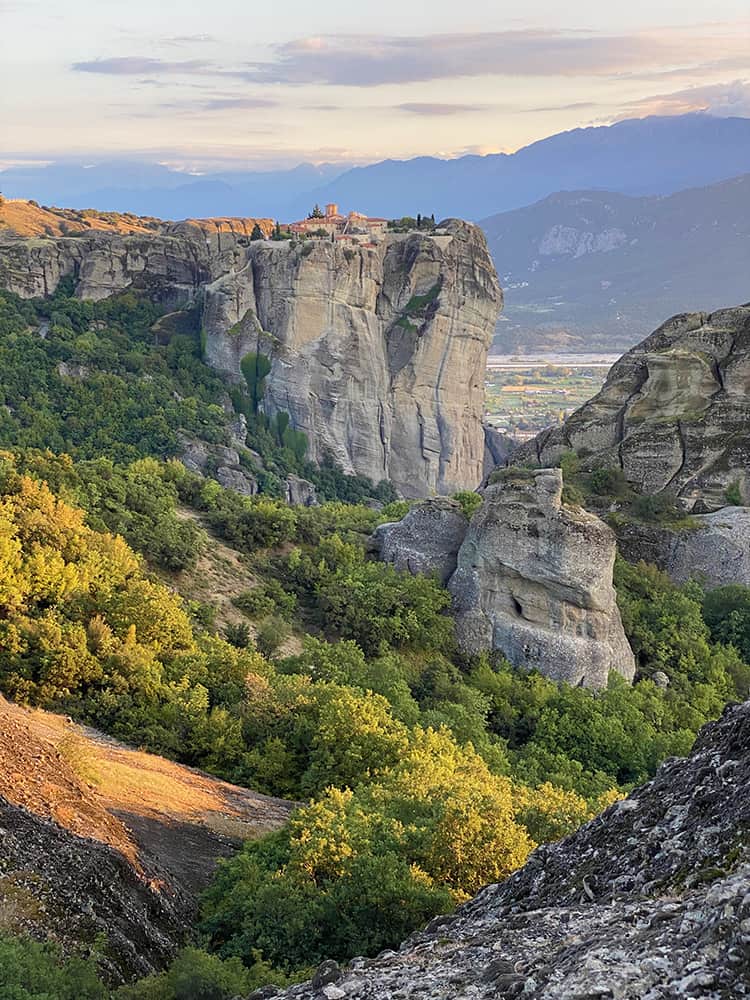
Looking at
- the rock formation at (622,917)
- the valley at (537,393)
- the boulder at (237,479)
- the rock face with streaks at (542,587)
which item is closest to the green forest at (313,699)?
the rock face with streaks at (542,587)

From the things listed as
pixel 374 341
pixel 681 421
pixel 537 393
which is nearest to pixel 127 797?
pixel 681 421

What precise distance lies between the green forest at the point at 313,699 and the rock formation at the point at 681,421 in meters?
5.23

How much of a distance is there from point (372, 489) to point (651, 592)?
42.1m

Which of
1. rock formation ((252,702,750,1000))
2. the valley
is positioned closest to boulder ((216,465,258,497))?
rock formation ((252,702,750,1000))

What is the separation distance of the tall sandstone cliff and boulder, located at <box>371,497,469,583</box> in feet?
133

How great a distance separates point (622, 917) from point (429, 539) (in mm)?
23348

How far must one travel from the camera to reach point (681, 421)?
37.6m

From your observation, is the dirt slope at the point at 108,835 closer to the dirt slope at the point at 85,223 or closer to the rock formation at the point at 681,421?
the rock formation at the point at 681,421

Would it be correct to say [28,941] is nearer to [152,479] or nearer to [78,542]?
[78,542]

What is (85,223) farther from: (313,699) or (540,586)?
(313,699)

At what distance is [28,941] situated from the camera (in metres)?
10.2

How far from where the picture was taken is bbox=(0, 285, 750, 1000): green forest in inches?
472

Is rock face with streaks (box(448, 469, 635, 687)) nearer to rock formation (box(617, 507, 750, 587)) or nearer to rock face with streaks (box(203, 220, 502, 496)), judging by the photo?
rock formation (box(617, 507, 750, 587))

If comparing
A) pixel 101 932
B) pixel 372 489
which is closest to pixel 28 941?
pixel 101 932
